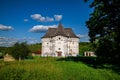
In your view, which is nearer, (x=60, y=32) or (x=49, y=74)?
(x=49, y=74)

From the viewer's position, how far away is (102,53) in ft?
128

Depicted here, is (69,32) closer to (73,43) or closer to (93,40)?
(73,43)

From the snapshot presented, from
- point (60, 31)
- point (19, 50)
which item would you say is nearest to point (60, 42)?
point (60, 31)

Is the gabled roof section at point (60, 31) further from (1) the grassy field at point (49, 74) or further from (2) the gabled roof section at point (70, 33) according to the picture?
(1) the grassy field at point (49, 74)

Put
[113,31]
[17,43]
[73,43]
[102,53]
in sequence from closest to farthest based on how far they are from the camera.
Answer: [113,31] < [102,53] < [17,43] < [73,43]

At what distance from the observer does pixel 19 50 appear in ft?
164

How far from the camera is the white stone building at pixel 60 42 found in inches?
3479

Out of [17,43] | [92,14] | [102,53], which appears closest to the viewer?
[92,14]

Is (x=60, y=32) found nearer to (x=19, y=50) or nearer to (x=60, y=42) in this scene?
(x=60, y=42)

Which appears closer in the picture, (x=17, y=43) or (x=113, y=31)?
(x=113, y=31)

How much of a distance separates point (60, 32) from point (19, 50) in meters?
41.4

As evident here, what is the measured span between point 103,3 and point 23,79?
713 inches

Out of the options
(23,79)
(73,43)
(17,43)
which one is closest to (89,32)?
(23,79)

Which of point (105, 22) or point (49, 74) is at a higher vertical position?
point (105, 22)
